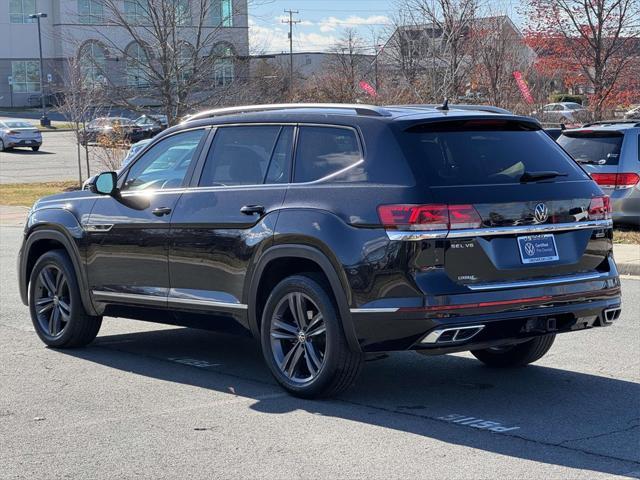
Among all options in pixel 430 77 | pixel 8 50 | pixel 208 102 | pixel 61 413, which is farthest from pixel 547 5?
pixel 8 50

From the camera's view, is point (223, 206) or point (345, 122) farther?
point (223, 206)

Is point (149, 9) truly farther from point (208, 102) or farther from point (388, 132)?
point (388, 132)

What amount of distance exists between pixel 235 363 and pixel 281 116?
2.04 m

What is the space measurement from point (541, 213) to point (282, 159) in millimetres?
1757

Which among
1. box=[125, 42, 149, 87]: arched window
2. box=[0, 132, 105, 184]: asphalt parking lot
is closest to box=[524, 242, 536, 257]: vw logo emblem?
box=[125, 42, 149, 87]: arched window

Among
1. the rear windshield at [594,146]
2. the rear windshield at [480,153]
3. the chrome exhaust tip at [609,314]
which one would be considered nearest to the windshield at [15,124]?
the rear windshield at [594,146]

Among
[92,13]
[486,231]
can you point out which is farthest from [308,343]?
[92,13]

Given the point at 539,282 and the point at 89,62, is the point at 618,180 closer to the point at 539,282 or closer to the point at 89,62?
the point at 539,282

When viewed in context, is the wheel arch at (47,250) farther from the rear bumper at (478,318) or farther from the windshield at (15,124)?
the windshield at (15,124)

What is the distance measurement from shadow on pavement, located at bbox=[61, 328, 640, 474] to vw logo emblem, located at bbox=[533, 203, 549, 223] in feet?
3.83

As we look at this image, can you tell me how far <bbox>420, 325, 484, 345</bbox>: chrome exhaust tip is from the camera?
251 inches

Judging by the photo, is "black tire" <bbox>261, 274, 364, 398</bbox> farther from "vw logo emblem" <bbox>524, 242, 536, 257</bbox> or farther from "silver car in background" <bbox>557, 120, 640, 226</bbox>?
"silver car in background" <bbox>557, 120, 640, 226</bbox>

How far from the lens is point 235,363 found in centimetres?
838

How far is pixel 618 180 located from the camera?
642 inches
